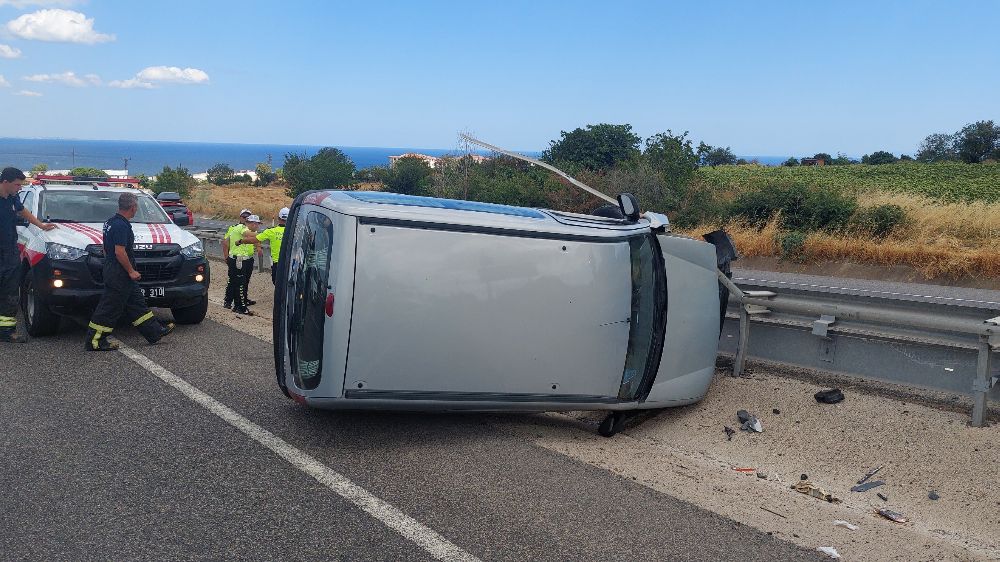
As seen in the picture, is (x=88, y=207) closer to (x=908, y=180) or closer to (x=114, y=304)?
(x=114, y=304)

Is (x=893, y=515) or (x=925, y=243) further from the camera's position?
(x=925, y=243)

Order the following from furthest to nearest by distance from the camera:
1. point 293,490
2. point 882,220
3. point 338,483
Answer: point 882,220 < point 338,483 < point 293,490

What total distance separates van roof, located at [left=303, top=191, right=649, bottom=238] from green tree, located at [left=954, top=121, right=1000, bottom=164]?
68.8m

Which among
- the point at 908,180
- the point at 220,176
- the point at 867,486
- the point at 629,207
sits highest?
the point at 908,180

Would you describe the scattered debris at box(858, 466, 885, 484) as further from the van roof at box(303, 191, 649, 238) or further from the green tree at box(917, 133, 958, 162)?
the green tree at box(917, 133, 958, 162)

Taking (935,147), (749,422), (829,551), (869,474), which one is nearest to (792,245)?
(749,422)

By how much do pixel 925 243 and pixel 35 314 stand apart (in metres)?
18.5

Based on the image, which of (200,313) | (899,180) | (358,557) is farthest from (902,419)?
(899,180)

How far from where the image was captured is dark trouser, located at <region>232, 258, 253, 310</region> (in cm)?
1259

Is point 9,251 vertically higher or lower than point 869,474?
higher

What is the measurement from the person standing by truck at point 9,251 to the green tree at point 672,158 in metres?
21.9

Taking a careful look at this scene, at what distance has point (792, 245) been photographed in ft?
72.9

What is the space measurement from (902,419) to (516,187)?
23.7 metres

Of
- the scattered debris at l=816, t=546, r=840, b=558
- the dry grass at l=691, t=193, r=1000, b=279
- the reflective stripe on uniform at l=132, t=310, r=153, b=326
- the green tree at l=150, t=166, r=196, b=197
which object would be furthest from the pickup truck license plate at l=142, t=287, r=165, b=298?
the green tree at l=150, t=166, r=196, b=197
